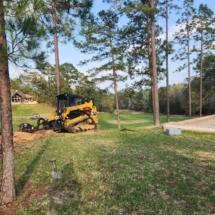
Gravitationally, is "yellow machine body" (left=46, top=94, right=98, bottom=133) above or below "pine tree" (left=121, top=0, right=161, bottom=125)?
below

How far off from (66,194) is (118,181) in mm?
1037

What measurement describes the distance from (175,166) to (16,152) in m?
4.97

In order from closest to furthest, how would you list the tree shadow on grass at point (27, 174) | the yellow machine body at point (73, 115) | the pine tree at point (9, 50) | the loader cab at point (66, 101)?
the pine tree at point (9, 50), the tree shadow on grass at point (27, 174), the yellow machine body at point (73, 115), the loader cab at point (66, 101)

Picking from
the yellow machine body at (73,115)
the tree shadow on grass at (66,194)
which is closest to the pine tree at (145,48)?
the yellow machine body at (73,115)

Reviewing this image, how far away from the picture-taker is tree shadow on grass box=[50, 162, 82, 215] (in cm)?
324

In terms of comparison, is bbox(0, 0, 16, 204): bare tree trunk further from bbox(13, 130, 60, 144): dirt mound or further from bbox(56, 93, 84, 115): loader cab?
bbox(56, 93, 84, 115): loader cab

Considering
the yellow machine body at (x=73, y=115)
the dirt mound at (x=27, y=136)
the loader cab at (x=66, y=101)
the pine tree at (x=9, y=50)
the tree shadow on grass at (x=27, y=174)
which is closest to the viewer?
the pine tree at (x=9, y=50)

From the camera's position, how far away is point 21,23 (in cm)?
325

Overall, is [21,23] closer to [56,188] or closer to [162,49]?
[56,188]

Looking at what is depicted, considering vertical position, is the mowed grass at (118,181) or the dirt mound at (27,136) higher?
the dirt mound at (27,136)

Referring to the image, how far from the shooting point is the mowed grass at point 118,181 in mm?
3271

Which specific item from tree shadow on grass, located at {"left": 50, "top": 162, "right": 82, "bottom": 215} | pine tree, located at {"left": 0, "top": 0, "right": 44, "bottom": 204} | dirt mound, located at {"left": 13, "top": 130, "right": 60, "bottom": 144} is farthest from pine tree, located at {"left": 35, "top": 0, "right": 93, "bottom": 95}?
→ dirt mound, located at {"left": 13, "top": 130, "right": 60, "bottom": 144}

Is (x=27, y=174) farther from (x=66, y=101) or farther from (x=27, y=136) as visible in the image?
(x=66, y=101)

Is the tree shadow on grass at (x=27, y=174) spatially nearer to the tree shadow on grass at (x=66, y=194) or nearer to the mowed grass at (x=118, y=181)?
the mowed grass at (x=118, y=181)
